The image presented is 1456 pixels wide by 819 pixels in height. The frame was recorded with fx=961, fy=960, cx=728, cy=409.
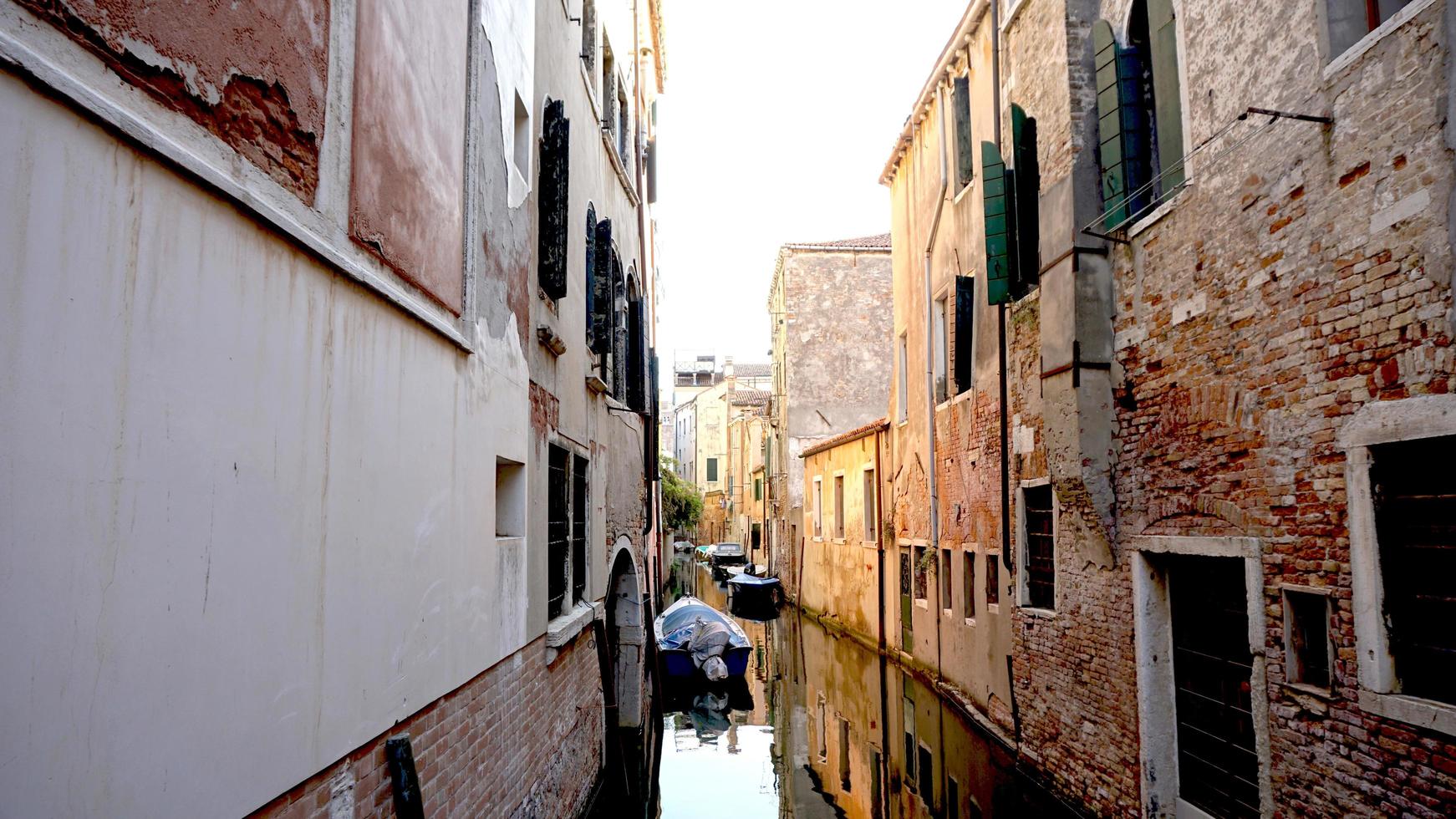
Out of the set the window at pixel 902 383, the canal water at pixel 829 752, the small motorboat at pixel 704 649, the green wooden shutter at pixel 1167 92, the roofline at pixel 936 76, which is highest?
the roofline at pixel 936 76

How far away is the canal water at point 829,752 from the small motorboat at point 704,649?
383mm

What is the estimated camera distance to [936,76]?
12266mm

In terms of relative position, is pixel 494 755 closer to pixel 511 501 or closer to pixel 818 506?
pixel 511 501

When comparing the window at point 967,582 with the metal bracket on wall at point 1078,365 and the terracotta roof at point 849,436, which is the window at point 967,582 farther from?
the terracotta roof at point 849,436

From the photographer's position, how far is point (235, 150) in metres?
2.62

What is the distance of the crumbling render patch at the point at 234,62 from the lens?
209cm

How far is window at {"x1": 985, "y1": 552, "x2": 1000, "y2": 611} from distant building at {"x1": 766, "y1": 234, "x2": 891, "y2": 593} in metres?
15.7

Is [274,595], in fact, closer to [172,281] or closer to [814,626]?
[172,281]

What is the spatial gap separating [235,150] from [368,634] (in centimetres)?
171

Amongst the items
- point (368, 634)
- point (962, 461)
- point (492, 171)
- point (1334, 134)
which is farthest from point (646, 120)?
point (368, 634)

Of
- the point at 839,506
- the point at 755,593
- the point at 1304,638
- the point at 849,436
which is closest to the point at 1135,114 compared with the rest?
the point at 1304,638

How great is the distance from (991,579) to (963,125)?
5.28 m

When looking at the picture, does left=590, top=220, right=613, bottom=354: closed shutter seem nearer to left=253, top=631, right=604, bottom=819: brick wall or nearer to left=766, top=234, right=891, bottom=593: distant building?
left=253, top=631, right=604, bottom=819: brick wall

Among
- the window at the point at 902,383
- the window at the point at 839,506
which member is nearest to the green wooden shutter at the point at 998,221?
the window at the point at 902,383
